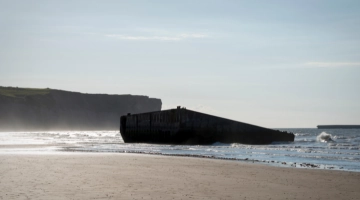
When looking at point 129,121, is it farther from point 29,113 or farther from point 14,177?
point 29,113

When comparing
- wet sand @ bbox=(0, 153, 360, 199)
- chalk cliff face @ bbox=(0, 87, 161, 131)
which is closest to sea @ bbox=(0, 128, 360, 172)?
wet sand @ bbox=(0, 153, 360, 199)

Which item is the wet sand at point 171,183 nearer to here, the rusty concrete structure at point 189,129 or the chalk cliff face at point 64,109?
the rusty concrete structure at point 189,129

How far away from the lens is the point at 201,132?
4959 centimetres

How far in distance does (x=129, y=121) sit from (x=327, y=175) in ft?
125

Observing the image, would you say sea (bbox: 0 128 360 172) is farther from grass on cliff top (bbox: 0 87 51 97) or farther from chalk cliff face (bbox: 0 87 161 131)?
grass on cliff top (bbox: 0 87 51 97)

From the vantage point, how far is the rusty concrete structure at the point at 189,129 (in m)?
49.6

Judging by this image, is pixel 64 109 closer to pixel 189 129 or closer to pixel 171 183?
pixel 189 129

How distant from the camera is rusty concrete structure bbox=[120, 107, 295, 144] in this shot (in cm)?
4959

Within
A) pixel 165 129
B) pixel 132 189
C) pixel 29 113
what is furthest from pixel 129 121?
pixel 29 113

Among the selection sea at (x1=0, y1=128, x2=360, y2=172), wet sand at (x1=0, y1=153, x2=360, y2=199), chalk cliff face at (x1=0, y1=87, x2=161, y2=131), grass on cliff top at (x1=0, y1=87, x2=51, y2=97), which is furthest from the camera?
grass on cliff top at (x1=0, y1=87, x2=51, y2=97)

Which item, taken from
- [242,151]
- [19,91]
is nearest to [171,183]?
[242,151]

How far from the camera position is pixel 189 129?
49562 mm

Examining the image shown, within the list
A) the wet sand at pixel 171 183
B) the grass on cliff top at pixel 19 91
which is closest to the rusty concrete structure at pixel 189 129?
the wet sand at pixel 171 183

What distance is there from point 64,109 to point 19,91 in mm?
18989
